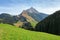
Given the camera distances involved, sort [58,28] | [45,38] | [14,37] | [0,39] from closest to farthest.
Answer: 1. [0,39]
2. [14,37]
3. [45,38]
4. [58,28]

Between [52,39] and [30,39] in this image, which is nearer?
[30,39]

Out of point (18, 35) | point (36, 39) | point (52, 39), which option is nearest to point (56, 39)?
point (52, 39)

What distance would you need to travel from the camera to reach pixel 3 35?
3925 cm

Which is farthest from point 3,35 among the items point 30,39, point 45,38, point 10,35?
point 45,38

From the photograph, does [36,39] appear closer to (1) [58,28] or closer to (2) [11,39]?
(2) [11,39]

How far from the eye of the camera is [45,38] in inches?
1745

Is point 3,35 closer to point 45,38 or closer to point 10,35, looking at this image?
point 10,35

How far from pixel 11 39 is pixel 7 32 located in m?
4.39

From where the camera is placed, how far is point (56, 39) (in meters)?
45.2

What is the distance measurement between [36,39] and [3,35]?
8.39 metres

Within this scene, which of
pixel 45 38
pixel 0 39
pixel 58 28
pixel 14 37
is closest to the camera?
pixel 0 39

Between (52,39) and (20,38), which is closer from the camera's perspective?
(20,38)

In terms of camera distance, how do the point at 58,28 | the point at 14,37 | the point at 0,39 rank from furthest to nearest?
the point at 58,28 < the point at 14,37 < the point at 0,39

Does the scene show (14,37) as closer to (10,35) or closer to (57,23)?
(10,35)
